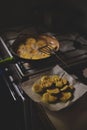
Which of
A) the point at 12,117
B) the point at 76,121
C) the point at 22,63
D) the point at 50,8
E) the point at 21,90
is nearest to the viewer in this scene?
the point at 76,121

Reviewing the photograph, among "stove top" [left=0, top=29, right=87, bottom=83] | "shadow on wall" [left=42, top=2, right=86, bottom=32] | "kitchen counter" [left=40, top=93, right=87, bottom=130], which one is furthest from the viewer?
"shadow on wall" [left=42, top=2, right=86, bottom=32]

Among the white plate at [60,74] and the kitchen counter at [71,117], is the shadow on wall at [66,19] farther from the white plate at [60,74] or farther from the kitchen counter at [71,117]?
the kitchen counter at [71,117]

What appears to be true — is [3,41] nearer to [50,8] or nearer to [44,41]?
[44,41]

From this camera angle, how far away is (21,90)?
1058 mm

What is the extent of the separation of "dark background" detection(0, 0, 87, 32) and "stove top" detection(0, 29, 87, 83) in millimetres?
62

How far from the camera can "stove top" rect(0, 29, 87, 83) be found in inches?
44.5

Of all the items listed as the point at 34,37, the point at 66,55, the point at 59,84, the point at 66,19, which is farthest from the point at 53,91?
the point at 66,19

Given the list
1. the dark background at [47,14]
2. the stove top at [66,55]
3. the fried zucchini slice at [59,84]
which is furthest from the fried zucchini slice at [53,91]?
the dark background at [47,14]

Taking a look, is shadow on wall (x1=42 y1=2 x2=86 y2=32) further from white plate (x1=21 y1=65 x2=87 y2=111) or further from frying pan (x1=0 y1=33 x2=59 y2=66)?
white plate (x1=21 y1=65 x2=87 y2=111)

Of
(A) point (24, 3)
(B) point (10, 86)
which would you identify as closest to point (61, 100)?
(B) point (10, 86)

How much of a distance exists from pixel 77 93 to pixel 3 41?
54cm

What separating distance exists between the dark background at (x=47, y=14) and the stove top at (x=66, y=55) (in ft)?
0.20

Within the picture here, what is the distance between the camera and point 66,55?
1.26 meters

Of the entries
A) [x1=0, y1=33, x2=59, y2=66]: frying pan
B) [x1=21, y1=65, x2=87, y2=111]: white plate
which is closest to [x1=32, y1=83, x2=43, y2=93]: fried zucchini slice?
[x1=21, y1=65, x2=87, y2=111]: white plate
